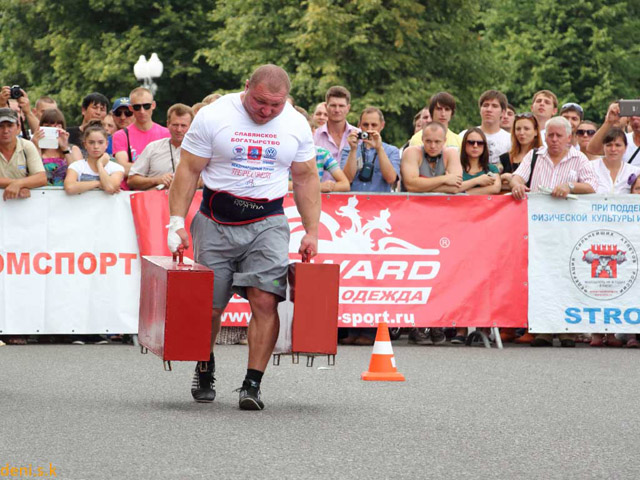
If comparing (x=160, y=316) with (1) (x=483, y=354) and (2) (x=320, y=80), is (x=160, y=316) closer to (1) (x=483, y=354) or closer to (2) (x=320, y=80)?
(1) (x=483, y=354)

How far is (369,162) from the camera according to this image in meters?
13.9

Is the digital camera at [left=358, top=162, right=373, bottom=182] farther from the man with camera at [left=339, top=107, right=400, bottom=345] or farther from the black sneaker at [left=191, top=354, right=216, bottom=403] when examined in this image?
the black sneaker at [left=191, top=354, right=216, bottom=403]

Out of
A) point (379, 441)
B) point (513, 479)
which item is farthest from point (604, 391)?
point (513, 479)

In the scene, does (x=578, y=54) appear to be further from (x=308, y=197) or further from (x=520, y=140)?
(x=308, y=197)

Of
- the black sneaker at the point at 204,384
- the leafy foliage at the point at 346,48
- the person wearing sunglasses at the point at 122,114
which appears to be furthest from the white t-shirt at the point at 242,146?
the leafy foliage at the point at 346,48

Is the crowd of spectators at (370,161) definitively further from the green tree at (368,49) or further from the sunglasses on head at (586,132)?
the green tree at (368,49)

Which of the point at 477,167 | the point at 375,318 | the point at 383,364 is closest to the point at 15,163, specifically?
the point at 375,318

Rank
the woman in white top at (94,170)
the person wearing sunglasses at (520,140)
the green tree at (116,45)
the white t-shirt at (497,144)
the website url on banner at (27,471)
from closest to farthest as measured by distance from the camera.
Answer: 1. the website url on banner at (27,471)
2. the woman in white top at (94,170)
3. the person wearing sunglasses at (520,140)
4. the white t-shirt at (497,144)
5. the green tree at (116,45)

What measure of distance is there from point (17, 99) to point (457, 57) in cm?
2710

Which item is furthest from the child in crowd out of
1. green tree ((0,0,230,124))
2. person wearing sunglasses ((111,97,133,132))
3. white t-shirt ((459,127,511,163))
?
green tree ((0,0,230,124))

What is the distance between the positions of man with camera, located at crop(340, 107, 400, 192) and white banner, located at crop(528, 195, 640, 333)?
142cm

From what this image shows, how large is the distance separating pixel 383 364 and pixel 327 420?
92.6 inches

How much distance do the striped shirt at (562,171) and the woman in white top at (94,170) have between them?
12.8ft

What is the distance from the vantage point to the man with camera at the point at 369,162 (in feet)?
45.2
